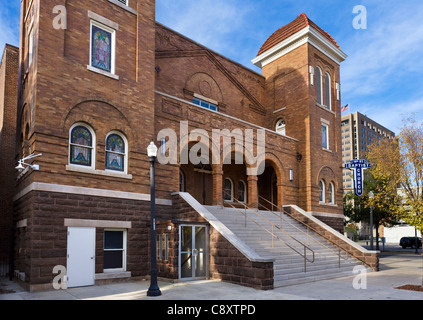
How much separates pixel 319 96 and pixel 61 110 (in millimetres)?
17051

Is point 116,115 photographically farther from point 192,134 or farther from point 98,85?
point 192,134

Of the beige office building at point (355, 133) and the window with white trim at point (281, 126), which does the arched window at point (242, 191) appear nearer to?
the window with white trim at point (281, 126)

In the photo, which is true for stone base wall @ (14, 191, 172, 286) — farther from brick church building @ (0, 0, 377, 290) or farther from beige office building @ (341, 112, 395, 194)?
beige office building @ (341, 112, 395, 194)

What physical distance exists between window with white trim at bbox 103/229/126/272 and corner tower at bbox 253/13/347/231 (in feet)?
40.1

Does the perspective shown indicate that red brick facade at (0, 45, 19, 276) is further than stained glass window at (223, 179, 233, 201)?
No

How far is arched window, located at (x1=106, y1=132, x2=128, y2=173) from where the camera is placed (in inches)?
544

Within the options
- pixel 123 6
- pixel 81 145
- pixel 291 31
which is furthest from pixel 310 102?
pixel 81 145

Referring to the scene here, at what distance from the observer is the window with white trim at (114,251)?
13125mm

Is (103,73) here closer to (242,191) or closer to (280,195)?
(280,195)

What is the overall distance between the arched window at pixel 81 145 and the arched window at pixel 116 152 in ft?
2.08

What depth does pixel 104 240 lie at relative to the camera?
43.3 ft

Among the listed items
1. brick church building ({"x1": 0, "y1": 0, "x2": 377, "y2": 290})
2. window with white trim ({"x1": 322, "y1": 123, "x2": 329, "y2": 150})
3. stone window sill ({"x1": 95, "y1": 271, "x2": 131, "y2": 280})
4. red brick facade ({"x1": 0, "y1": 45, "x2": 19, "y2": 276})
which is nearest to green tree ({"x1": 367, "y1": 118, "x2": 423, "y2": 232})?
brick church building ({"x1": 0, "y1": 0, "x2": 377, "y2": 290})

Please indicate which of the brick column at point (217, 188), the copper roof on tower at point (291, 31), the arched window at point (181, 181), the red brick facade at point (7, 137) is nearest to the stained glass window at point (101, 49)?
the brick column at point (217, 188)
